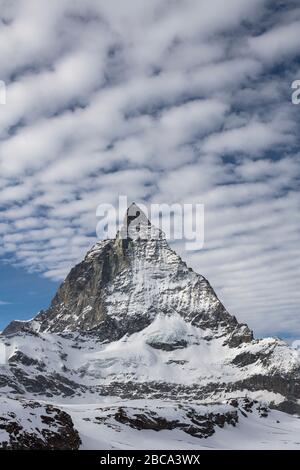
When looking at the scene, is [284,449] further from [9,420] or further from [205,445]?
[9,420]

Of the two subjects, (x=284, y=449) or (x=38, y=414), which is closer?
(x=38, y=414)

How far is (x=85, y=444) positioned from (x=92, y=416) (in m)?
31.8

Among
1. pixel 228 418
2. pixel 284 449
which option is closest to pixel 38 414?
pixel 284 449

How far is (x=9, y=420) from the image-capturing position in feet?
364

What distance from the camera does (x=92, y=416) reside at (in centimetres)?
15412

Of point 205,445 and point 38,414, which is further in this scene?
point 205,445
